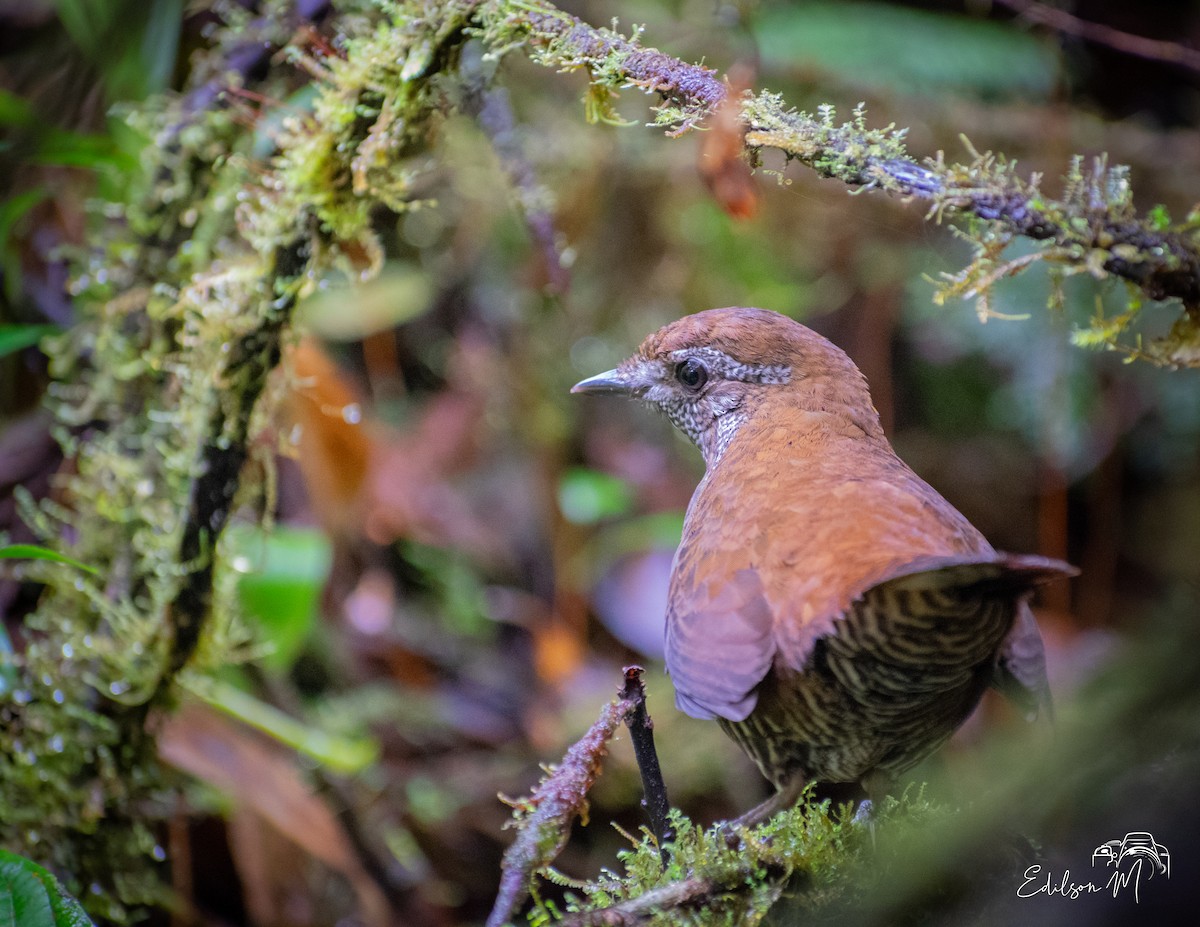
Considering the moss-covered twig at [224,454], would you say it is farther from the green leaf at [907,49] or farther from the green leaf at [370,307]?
the green leaf at [907,49]

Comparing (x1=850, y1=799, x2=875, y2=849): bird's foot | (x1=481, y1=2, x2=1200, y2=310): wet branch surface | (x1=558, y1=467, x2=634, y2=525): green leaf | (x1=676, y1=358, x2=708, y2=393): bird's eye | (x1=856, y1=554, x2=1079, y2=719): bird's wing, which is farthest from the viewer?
(x1=558, y1=467, x2=634, y2=525): green leaf

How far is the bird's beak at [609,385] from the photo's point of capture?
177 centimetres

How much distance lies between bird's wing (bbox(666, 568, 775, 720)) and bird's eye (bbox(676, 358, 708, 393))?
0.39 m

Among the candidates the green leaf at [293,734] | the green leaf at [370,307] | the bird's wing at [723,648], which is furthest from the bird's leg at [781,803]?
the green leaf at [370,307]

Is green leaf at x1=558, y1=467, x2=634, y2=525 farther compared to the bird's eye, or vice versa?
green leaf at x1=558, y1=467, x2=634, y2=525

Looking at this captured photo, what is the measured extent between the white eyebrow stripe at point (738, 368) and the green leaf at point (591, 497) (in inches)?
83.3

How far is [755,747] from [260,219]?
1500 millimetres

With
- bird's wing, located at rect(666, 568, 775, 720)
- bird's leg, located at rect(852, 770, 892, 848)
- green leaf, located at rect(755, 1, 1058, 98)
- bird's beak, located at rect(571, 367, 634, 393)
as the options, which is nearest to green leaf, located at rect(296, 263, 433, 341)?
green leaf, located at rect(755, 1, 1058, 98)

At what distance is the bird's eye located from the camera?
1685mm

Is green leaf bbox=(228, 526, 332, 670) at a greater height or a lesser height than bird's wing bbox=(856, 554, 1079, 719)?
lesser

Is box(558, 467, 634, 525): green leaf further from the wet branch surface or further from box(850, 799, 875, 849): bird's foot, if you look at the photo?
the wet branch surface

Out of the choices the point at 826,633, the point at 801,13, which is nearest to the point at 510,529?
the point at 801,13

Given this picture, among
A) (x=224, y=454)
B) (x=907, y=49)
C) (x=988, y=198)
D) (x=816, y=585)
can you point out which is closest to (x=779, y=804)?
(x=816, y=585)

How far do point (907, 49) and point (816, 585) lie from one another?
12.0 ft
